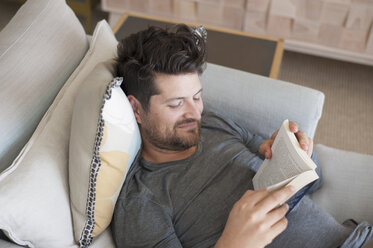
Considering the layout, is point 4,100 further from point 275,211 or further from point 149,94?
point 275,211

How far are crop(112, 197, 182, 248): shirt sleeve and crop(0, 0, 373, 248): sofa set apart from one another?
4 centimetres

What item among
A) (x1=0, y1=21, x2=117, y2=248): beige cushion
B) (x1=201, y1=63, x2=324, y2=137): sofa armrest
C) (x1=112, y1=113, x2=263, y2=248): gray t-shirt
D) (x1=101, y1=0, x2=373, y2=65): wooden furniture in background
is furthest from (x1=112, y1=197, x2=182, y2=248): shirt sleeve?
(x1=101, y1=0, x2=373, y2=65): wooden furniture in background

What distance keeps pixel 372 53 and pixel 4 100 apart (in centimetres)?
199

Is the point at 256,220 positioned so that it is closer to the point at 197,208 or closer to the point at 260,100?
the point at 197,208

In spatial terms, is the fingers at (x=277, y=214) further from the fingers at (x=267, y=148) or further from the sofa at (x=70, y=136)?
the sofa at (x=70, y=136)

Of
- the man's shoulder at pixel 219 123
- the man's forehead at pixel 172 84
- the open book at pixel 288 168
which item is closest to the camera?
the open book at pixel 288 168

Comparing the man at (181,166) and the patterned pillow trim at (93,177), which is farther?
the man at (181,166)

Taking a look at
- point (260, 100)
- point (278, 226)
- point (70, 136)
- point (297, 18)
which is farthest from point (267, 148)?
point (297, 18)

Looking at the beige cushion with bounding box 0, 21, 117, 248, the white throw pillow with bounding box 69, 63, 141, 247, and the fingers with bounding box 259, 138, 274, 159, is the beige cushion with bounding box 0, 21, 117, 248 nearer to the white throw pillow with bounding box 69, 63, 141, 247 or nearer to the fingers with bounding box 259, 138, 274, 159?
the white throw pillow with bounding box 69, 63, 141, 247

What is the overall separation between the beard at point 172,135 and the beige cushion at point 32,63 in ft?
1.07

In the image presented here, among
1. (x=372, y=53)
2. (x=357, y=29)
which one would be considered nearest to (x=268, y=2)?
(x=357, y=29)

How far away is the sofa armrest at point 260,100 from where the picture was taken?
1.38 meters

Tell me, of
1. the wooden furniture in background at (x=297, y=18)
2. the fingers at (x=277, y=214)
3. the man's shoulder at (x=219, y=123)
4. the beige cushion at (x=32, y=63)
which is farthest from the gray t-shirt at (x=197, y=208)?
the wooden furniture in background at (x=297, y=18)

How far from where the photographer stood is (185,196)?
1.16 meters
